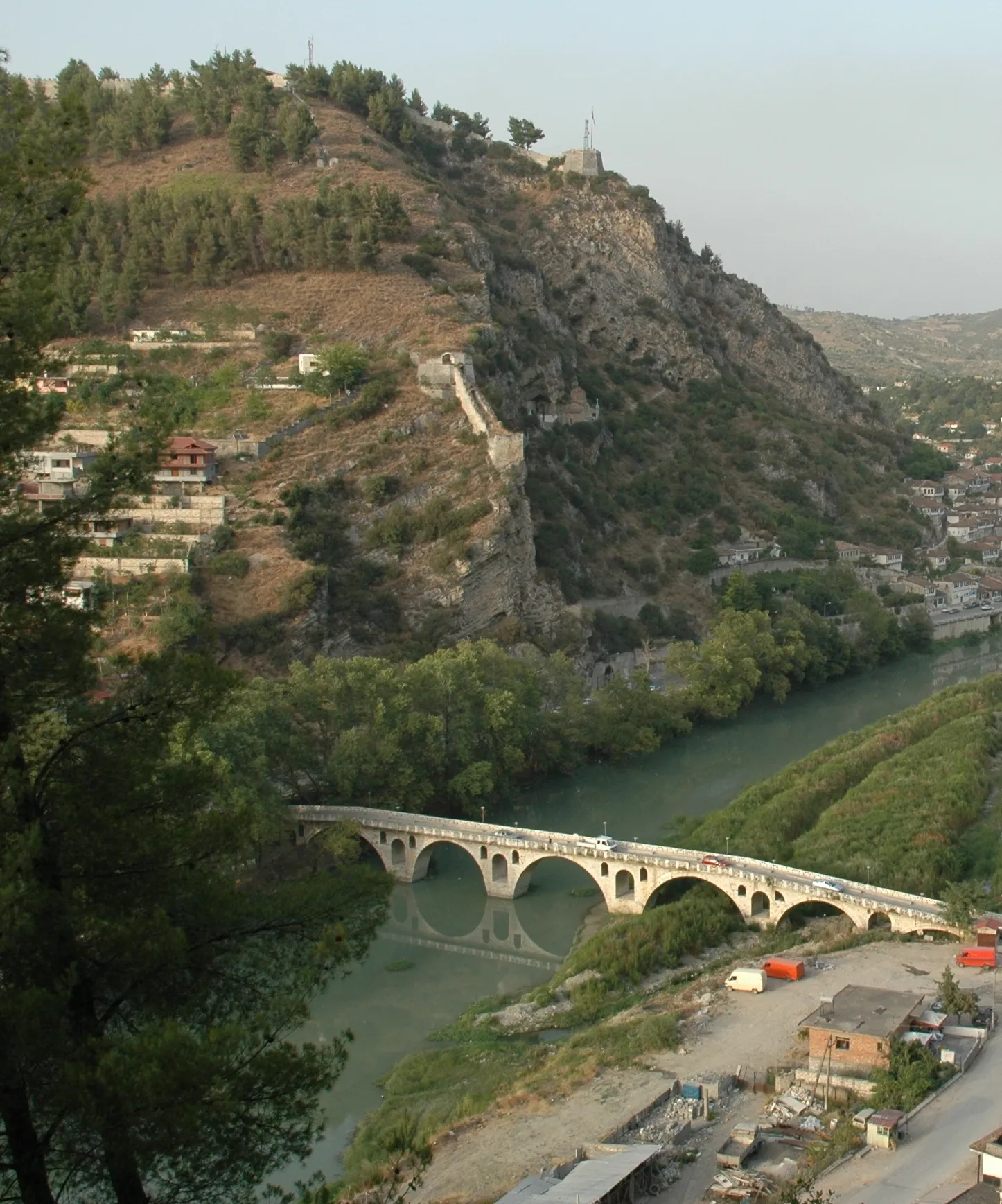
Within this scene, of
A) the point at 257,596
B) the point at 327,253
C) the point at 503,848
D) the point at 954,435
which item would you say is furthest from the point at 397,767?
the point at 954,435

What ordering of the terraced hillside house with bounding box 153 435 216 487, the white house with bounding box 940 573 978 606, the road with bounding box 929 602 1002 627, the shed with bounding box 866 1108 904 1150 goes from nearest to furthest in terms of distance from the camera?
the shed with bounding box 866 1108 904 1150, the terraced hillside house with bounding box 153 435 216 487, the road with bounding box 929 602 1002 627, the white house with bounding box 940 573 978 606

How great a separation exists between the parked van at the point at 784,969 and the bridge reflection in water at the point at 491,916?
3795mm

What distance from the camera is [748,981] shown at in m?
18.4

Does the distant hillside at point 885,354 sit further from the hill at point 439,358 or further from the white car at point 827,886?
the white car at point 827,886

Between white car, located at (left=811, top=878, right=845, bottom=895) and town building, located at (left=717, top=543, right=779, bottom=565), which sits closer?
white car, located at (left=811, top=878, right=845, bottom=895)

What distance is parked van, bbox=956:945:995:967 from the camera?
18.4 metres

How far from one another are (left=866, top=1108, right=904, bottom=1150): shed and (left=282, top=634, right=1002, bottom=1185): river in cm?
573

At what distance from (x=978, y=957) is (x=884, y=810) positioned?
21.7 ft

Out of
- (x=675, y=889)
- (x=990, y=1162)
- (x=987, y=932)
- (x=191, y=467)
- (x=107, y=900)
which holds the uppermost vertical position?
(x=191, y=467)

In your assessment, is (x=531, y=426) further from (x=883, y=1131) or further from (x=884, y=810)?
(x=883, y=1131)

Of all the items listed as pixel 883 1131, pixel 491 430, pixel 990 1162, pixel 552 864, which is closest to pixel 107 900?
pixel 990 1162

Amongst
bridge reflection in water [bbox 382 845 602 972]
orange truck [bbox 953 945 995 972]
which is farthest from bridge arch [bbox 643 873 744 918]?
orange truck [bbox 953 945 995 972]

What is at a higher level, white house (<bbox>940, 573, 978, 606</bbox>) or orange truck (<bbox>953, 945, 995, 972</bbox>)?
white house (<bbox>940, 573, 978, 606</bbox>)

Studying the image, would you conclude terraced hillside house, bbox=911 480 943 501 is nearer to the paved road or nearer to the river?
the river
